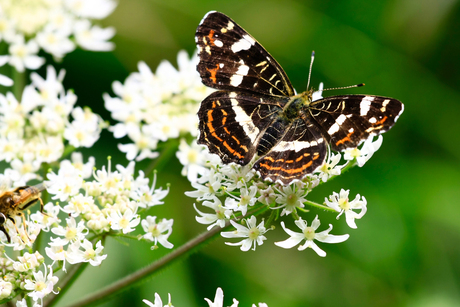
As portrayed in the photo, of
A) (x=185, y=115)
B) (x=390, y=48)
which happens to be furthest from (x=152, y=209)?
(x=390, y=48)

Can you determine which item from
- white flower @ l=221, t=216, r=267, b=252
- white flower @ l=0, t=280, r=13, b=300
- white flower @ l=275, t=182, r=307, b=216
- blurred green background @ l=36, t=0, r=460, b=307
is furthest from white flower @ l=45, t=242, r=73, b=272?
blurred green background @ l=36, t=0, r=460, b=307

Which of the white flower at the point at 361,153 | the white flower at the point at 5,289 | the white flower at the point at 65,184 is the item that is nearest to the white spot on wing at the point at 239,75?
the white flower at the point at 361,153

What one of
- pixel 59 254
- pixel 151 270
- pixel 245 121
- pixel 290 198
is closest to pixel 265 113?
pixel 245 121

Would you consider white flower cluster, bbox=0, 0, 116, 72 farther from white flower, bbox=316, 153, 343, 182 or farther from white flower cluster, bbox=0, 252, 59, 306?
white flower, bbox=316, 153, 343, 182

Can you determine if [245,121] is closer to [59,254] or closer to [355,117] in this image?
[355,117]

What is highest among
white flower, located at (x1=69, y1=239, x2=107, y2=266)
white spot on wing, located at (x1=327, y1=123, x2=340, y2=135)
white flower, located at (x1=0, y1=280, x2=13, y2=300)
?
white spot on wing, located at (x1=327, y1=123, x2=340, y2=135)

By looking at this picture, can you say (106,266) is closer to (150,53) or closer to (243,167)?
(243,167)
